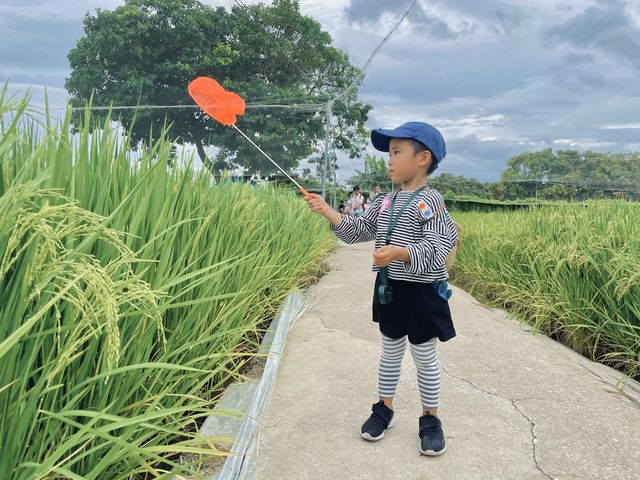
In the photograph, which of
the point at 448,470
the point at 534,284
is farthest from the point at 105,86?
the point at 448,470

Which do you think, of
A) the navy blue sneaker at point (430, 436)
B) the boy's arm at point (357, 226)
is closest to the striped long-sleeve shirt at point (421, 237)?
the boy's arm at point (357, 226)

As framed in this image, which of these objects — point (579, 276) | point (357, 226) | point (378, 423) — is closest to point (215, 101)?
point (357, 226)

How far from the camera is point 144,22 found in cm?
2733

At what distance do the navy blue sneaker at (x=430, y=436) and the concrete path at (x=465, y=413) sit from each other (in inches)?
1.6

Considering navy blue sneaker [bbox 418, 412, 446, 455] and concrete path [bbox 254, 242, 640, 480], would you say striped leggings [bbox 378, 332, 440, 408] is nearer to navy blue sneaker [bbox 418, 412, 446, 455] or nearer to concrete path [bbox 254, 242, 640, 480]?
navy blue sneaker [bbox 418, 412, 446, 455]

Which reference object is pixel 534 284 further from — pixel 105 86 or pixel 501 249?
pixel 105 86

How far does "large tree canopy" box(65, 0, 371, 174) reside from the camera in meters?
26.5

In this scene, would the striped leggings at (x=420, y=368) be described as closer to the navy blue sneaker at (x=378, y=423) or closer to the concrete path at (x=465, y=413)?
the navy blue sneaker at (x=378, y=423)

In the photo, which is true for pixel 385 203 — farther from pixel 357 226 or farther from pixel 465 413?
pixel 465 413

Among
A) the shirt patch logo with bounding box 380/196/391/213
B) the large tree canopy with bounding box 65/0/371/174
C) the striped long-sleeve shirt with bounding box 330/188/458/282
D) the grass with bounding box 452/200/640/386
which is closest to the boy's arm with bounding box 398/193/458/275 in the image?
the striped long-sleeve shirt with bounding box 330/188/458/282

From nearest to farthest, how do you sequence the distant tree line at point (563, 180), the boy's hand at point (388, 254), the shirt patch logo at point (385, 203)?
the boy's hand at point (388, 254)
the shirt patch logo at point (385, 203)
the distant tree line at point (563, 180)

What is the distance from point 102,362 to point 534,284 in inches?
172

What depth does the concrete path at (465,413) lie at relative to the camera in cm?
212

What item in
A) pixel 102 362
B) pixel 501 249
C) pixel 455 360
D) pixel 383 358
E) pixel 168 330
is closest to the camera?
pixel 102 362
